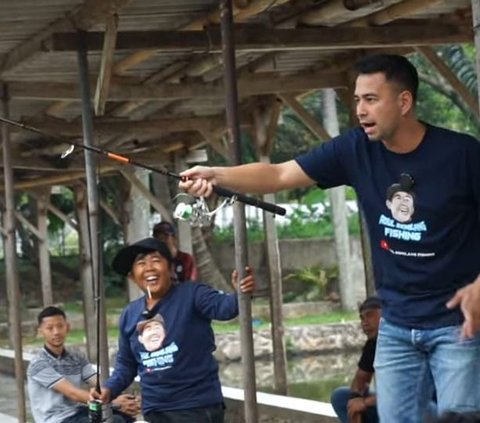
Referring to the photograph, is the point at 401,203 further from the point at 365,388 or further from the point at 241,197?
the point at 365,388

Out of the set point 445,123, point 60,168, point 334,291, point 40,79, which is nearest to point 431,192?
point 40,79

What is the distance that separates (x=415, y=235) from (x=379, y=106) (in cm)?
38

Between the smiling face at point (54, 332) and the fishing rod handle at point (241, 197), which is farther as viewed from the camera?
the smiling face at point (54, 332)

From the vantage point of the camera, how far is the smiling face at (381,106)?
11.5ft

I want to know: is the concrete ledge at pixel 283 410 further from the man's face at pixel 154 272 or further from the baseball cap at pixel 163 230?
the man's face at pixel 154 272

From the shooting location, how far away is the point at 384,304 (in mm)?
3693

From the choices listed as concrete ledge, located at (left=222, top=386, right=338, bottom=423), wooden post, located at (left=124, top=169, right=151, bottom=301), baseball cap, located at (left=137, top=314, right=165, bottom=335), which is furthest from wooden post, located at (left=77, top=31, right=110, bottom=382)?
wooden post, located at (left=124, top=169, right=151, bottom=301)

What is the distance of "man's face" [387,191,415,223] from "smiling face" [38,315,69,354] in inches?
153

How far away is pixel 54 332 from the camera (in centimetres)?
706

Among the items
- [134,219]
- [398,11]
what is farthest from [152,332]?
[134,219]

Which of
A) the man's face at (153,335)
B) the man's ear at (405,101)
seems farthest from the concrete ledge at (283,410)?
the man's ear at (405,101)

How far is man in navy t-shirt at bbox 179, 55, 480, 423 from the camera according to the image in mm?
3482

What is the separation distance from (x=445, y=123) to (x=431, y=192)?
27.5 metres

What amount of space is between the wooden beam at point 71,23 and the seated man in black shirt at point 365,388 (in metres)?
2.09
